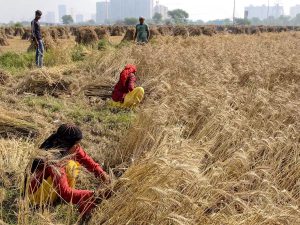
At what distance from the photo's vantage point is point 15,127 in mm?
4426

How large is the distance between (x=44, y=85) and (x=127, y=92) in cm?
166

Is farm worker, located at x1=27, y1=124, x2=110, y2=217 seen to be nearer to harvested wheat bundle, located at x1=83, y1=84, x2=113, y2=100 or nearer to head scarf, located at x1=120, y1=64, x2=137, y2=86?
head scarf, located at x1=120, y1=64, x2=137, y2=86

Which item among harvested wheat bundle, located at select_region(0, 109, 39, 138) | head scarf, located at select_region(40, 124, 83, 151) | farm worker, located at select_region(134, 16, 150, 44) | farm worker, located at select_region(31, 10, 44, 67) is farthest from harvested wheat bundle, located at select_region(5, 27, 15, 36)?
head scarf, located at select_region(40, 124, 83, 151)

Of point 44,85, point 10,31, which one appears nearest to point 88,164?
point 44,85

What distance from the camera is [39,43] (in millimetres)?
9250

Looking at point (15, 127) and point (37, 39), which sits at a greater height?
point (37, 39)

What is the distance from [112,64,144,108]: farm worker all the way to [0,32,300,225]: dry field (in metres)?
0.27

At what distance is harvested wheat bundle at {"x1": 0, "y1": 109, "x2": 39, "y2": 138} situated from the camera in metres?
4.36

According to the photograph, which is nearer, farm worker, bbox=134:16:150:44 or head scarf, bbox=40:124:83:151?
head scarf, bbox=40:124:83:151

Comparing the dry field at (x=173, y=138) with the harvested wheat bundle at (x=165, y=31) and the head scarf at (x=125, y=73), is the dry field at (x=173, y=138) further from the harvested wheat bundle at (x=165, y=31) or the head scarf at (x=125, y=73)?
the harvested wheat bundle at (x=165, y=31)

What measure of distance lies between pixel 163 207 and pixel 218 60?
673 centimetres

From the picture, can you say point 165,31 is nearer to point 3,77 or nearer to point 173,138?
point 3,77

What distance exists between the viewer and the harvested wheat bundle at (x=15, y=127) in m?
4.36

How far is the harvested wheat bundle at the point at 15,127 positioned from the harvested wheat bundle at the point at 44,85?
2.41 m
